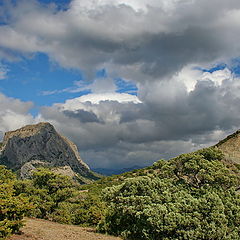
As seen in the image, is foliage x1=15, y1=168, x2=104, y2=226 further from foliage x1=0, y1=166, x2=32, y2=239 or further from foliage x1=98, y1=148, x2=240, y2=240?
foliage x1=0, y1=166, x2=32, y2=239

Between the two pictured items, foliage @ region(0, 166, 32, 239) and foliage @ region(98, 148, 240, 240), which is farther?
foliage @ region(98, 148, 240, 240)

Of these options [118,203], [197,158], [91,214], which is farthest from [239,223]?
[91,214]

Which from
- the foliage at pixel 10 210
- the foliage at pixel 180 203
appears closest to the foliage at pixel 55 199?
the foliage at pixel 180 203

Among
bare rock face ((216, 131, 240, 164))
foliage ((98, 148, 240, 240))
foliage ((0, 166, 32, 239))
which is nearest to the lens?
foliage ((0, 166, 32, 239))

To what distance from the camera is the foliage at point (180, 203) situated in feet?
66.5

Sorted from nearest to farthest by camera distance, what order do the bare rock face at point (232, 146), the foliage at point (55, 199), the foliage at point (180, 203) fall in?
the foliage at point (180, 203), the foliage at point (55, 199), the bare rock face at point (232, 146)

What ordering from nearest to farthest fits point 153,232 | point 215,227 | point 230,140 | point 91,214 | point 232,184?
point 215,227 < point 153,232 < point 232,184 < point 91,214 < point 230,140

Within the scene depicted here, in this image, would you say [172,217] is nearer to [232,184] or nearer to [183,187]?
[183,187]

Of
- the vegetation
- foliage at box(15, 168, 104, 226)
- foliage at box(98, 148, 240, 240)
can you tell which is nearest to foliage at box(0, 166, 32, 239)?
the vegetation

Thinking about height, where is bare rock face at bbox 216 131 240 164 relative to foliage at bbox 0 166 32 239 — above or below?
above

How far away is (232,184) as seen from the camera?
23.4m

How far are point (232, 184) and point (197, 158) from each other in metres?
3.49

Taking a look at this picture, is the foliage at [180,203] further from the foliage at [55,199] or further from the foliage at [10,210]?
the foliage at [55,199]

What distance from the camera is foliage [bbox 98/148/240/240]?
66.5 feet
